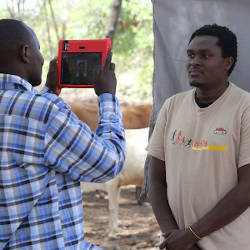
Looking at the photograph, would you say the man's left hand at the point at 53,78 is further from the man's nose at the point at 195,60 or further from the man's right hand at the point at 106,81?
the man's nose at the point at 195,60

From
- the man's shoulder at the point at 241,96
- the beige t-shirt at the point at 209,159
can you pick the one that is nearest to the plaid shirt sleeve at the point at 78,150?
the beige t-shirt at the point at 209,159

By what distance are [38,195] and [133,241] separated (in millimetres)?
4528

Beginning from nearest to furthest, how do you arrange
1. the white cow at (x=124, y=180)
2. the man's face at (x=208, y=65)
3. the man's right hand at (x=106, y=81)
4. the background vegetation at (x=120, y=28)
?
1. the man's right hand at (x=106, y=81)
2. the man's face at (x=208, y=65)
3. the white cow at (x=124, y=180)
4. the background vegetation at (x=120, y=28)

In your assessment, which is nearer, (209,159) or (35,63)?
(35,63)

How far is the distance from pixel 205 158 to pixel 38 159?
772 mm

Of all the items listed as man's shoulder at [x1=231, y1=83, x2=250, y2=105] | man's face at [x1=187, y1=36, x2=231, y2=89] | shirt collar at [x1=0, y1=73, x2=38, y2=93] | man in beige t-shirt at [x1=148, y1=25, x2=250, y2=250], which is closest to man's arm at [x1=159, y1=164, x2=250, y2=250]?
man in beige t-shirt at [x1=148, y1=25, x2=250, y2=250]

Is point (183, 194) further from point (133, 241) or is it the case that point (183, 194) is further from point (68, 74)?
point (133, 241)

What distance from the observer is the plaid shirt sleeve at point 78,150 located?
1.42 metres

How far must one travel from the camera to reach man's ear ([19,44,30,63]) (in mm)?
1538

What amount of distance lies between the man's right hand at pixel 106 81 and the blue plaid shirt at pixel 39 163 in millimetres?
210

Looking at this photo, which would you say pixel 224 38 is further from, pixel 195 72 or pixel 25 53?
pixel 25 53

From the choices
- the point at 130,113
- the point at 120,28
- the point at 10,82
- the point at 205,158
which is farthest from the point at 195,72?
the point at 120,28

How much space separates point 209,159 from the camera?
190cm

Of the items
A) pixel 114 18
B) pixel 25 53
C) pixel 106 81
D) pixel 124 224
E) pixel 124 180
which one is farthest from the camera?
pixel 114 18
